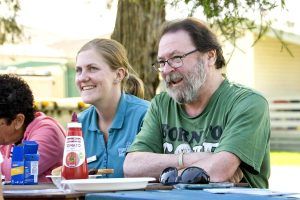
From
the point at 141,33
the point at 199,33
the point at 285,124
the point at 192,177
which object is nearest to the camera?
the point at 192,177

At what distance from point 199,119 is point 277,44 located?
924 inches

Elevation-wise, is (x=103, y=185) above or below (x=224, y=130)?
below

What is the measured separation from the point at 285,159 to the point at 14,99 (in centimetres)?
1637

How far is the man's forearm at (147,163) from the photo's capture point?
4195 millimetres

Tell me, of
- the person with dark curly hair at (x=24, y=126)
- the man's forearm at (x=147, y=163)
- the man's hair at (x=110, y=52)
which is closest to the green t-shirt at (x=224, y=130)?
the man's forearm at (x=147, y=163)

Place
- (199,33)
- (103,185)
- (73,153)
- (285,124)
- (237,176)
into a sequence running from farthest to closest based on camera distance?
(285,124)
(199,33)
(237,176)
(73,153)
(103,185)

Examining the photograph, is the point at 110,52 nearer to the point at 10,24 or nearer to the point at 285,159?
the point at 10,24

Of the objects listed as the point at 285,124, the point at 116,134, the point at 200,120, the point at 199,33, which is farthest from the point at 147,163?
the point at 285,124

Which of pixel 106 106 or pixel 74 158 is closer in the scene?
pixel 74 158

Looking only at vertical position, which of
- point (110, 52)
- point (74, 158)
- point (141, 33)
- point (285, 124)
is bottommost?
point (285, 124)

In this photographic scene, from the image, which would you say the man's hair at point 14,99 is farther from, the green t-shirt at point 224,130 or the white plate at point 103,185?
the white plate at point 103,185

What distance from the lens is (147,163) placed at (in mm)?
4277

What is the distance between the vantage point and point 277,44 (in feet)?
89.7

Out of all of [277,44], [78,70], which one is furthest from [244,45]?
[78,70]
